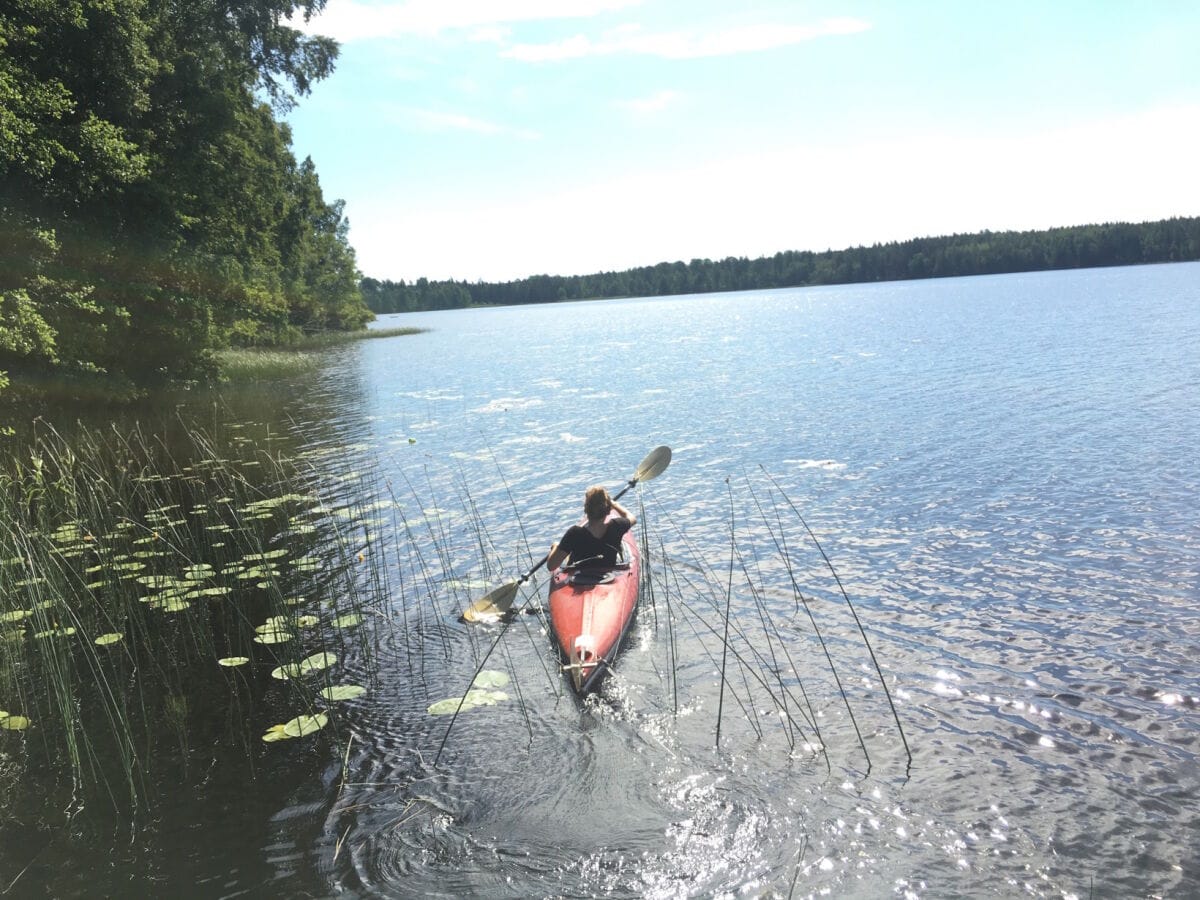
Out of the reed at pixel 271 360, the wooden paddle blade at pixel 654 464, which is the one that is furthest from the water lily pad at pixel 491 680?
the reed at pixel 271 360

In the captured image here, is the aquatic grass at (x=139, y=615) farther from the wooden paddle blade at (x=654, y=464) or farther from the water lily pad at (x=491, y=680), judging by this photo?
the wooden paddle blade at (x=654, y=464)

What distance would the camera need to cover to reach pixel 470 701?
23.5ft

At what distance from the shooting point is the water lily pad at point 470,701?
22.9 feet

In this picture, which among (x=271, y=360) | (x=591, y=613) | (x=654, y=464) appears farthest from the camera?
(x=271, y=360)

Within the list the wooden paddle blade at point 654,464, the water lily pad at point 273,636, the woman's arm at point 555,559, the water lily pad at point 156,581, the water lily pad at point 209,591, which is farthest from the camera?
the wooden paddle blade at point 654,464

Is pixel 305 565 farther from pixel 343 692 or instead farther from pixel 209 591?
pixel 343 692

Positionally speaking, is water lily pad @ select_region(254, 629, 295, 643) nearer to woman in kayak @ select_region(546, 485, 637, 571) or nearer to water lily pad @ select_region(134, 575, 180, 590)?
water lily pad @ select_region(134, 575, 180, 590)

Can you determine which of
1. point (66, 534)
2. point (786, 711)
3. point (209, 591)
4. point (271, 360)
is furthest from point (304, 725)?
point (271, 360)

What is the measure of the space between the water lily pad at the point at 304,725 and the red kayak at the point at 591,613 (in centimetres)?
212

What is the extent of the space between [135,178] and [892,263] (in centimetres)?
15840

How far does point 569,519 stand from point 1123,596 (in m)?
7.72

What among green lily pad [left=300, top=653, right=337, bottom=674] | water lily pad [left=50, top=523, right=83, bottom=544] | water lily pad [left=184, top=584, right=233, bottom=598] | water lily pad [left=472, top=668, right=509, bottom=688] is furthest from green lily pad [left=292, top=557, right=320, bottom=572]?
water lily pad [left=472, top=668, right=509, bottom=688]

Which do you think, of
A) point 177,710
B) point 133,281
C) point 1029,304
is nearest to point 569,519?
point 177,710

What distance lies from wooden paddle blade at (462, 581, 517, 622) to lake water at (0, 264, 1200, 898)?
24 cm
